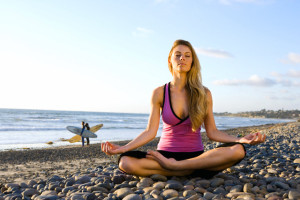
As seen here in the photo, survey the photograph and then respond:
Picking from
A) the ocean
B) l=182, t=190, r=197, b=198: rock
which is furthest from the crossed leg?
the ocean

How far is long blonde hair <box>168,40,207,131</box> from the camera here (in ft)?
11.4

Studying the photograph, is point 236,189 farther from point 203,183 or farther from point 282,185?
point 282,185

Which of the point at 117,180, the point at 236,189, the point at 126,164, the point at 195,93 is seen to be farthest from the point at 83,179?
the point at 236,189

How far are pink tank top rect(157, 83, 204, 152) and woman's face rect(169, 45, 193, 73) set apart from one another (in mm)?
457

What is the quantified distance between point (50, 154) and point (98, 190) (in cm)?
738

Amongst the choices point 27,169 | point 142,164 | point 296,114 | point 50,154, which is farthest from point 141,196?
point 296,114

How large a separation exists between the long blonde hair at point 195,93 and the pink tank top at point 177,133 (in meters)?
0.11

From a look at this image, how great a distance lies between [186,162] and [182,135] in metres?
0.35

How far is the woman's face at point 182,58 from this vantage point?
11.9ft

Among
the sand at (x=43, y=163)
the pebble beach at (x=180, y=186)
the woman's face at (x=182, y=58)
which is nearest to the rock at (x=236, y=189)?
the pebble beach at (x=180, y=186)

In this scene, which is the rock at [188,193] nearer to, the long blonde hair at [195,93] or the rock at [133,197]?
the rock at [133,197]

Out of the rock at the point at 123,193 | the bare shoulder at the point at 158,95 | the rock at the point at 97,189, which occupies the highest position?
the bare shoulder at the point at 158,95

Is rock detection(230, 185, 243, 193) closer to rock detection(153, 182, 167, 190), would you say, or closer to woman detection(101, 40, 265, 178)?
woman detection(101, 40, 265, 178)

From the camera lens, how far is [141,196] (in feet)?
9.49
